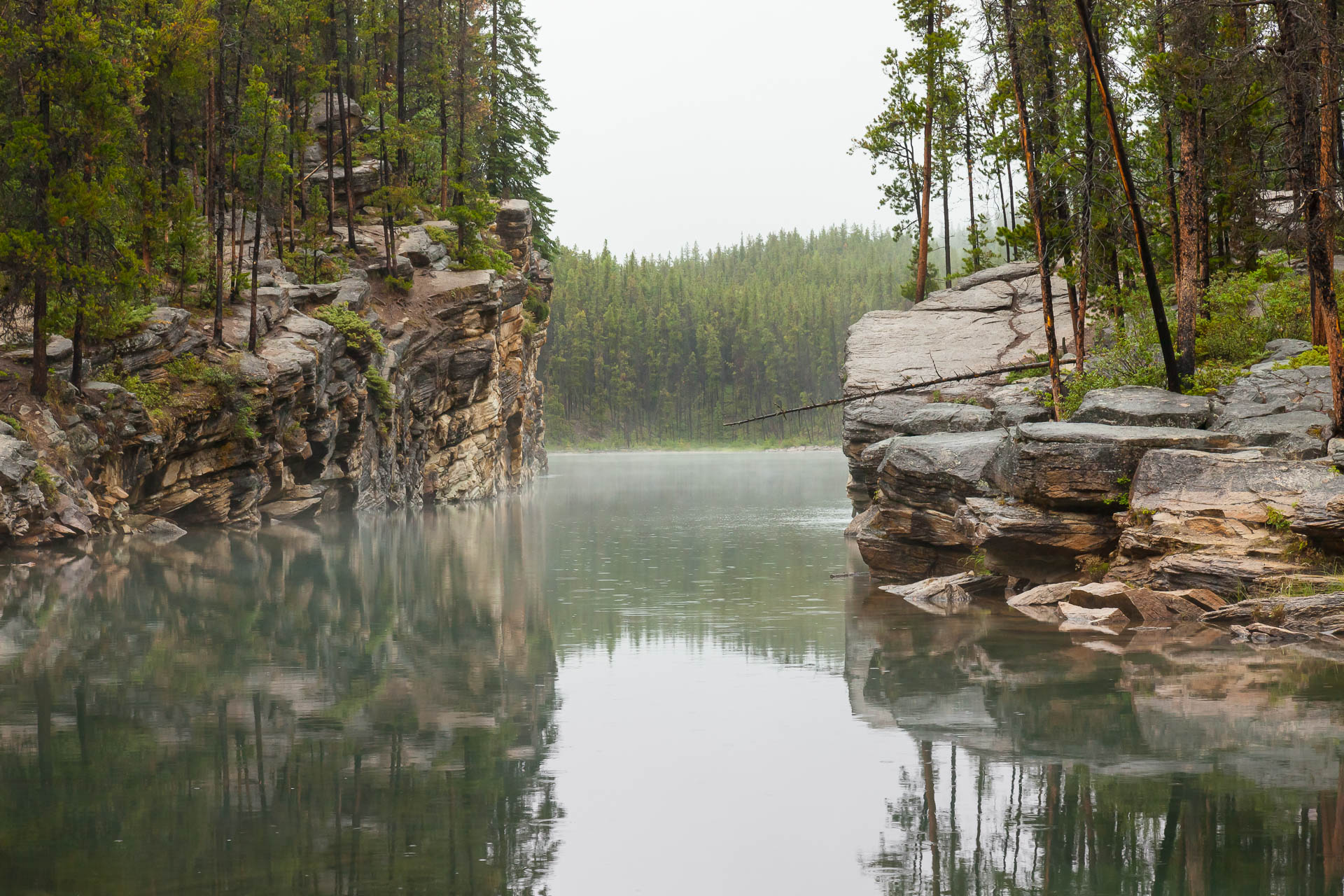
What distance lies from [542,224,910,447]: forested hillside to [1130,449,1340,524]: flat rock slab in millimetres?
121083

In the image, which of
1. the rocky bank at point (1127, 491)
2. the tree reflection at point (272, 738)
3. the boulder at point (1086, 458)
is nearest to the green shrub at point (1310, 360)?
the rocky bank at point (1127, 491)

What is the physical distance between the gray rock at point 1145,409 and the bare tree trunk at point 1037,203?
10.1ft

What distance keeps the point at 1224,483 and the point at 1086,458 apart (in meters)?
2.24

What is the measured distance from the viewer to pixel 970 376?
92.8ft

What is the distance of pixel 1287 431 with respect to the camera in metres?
18.9

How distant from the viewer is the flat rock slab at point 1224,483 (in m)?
17.0

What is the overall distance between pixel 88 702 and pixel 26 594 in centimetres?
1000

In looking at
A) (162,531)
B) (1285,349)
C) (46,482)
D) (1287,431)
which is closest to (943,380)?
(1285,349)

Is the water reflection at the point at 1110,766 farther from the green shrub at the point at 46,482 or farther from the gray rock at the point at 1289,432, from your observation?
the green shrub at the point at 46,482

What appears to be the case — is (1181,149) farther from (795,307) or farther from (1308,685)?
(795,307)

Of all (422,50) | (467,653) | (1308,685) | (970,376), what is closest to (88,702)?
(467,653)

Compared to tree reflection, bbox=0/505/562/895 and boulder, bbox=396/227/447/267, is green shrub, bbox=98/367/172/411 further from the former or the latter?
boulder, bbox=396/227/447/267

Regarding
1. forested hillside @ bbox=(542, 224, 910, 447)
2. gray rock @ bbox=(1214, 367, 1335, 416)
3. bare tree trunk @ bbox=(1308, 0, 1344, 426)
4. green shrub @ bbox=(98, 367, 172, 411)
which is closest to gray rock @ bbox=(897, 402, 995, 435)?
gray rock @ bbox=(1214, 367, 1335, 416)

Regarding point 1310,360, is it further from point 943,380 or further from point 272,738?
point 272,738
